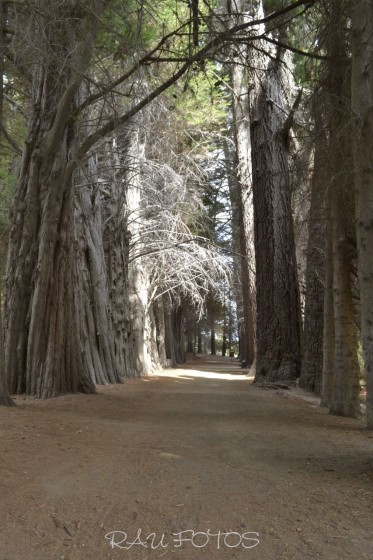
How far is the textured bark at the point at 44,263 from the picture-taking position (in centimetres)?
834

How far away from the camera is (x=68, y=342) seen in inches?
341

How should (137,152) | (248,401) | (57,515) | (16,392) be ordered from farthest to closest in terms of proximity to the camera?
(137,152) < (248,401) < (16,392) < (57,515)

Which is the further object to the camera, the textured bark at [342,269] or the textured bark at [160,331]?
the textured bark at [160,331]

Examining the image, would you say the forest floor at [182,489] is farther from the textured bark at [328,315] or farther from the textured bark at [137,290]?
the textured bark at [137,290]

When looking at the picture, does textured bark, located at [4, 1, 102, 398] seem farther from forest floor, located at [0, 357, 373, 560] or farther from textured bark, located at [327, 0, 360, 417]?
textured bark, located at [327, 0, 360, 417]

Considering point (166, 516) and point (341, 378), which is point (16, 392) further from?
point (166, 516)

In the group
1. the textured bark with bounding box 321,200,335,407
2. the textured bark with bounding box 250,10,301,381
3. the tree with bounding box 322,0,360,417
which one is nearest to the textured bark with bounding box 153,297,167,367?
the textured bark with bounding box 250,10,301,381

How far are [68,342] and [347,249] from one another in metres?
4.62

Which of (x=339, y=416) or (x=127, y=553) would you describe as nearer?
(x=127, y=553)

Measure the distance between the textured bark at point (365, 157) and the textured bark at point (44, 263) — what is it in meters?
4.68

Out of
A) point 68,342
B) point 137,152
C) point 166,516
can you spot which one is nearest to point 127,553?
point 166,516

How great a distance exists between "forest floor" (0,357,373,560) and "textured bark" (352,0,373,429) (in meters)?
1.17

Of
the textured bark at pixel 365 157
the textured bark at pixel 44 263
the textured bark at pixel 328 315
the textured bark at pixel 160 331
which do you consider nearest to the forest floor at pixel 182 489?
the textured bark at pixel 365 157

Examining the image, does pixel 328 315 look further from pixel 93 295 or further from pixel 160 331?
pixel 160 331
